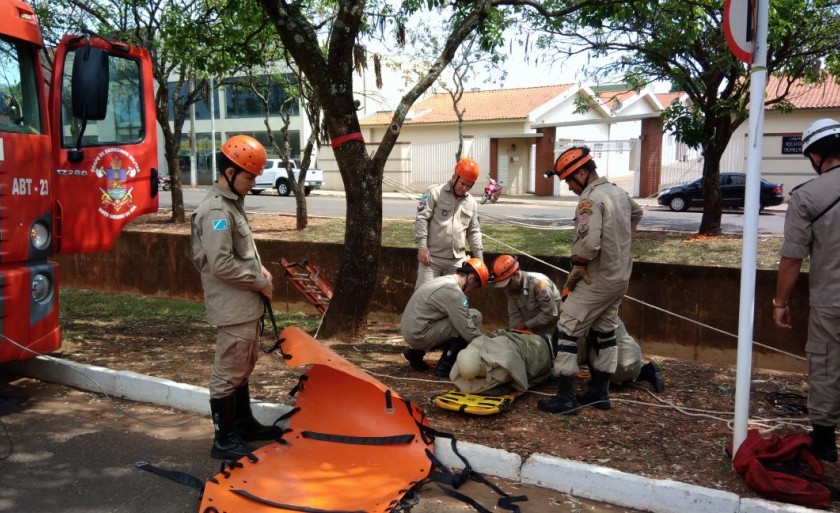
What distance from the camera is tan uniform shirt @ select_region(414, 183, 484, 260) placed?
21.9ft

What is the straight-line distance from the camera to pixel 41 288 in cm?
496

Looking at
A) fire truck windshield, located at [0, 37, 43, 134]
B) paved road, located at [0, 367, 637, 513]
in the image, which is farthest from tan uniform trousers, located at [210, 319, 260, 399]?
fire truck windshield, located at [0, 37, 43, 134]

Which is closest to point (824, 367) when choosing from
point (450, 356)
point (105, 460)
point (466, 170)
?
point (450, 356)

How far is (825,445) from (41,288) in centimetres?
518

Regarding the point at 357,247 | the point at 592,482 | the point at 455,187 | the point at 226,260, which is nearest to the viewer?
the point at 592,482

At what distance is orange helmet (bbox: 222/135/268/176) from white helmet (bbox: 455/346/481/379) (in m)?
1.90

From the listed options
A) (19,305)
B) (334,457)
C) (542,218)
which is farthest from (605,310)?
(542,218)

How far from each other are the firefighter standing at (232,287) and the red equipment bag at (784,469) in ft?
9.35

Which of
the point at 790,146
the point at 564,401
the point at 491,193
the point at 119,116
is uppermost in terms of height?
the point at 790,146

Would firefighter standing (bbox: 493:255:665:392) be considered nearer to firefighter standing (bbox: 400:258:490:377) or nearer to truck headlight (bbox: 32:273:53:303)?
firefighter standing (bbox: 400:258:490:377)

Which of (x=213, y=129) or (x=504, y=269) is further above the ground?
(x=213, y=129)

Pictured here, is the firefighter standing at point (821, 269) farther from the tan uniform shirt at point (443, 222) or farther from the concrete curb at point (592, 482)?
the tan uniform shirt at point (443, 222)

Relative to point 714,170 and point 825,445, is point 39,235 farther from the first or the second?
point 714,170

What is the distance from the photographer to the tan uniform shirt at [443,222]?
6.66 metres
